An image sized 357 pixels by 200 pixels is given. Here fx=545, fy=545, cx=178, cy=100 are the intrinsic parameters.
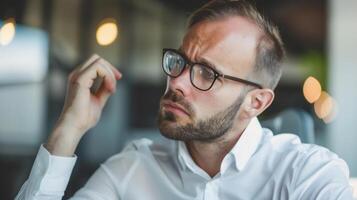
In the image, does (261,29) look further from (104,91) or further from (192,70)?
(104,91)

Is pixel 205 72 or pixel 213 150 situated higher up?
pixel 205 72

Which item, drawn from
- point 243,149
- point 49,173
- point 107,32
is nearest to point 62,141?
point 49,173

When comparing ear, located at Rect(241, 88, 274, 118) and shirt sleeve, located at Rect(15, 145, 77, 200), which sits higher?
ear, located at Rect(241, 88, 274, 118)

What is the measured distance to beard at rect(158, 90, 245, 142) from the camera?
4.06 feet

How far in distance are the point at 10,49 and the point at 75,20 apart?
844 mm

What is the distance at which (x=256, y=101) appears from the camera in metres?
1.37

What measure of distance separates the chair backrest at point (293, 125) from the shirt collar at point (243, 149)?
7.3 inches

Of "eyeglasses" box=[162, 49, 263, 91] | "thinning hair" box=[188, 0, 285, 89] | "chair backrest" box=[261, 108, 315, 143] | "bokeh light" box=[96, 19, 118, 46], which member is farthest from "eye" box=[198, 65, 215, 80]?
"bokeh light" box=[96, 19, 118, 46]

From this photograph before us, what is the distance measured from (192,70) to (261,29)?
0.23m

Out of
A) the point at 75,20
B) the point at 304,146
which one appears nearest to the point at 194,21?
the point at 304,146

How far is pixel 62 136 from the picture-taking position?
1268 millimetres

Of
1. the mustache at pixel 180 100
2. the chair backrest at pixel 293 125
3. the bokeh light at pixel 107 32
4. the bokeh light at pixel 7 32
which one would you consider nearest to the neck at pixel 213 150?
the mustache at pixel 180 100

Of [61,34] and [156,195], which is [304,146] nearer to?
[156,195]

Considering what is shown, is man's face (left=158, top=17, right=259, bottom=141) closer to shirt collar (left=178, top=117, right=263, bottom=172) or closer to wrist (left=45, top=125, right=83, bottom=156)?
shirt collar (left=178, top=117, right=263, bottom=172)
